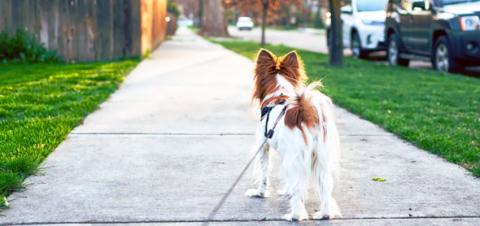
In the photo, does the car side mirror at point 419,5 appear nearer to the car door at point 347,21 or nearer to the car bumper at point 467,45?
the car bumper at point 467,45

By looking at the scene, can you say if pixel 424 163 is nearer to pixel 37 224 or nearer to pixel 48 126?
pixel 37 224

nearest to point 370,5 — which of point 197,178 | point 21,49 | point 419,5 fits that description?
point 419,5

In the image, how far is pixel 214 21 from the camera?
148 ft

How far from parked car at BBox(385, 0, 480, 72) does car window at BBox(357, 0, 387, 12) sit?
8.10 feet

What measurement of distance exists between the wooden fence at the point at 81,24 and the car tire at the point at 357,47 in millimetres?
6589

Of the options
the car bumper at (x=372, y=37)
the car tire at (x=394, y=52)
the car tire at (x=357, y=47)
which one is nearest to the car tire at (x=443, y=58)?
the car tire at (x=394, y=52)

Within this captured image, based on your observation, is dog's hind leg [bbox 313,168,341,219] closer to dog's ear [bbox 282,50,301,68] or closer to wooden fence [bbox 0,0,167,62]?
dog's ear [bbox 282,50,301,68]

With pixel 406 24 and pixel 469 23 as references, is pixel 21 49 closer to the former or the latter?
pixel 406 24

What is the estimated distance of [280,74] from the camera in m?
4.81

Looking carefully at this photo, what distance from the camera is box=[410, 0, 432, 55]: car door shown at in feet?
49.5

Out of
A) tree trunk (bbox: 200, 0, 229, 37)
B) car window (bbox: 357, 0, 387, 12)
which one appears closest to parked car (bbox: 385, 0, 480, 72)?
car window (bbox: 357, 0, 387, 12)

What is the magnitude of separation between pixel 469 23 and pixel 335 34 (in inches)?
152

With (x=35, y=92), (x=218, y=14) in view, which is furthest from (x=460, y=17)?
(x=218, y=14)

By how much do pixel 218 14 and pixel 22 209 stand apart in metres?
41.3
